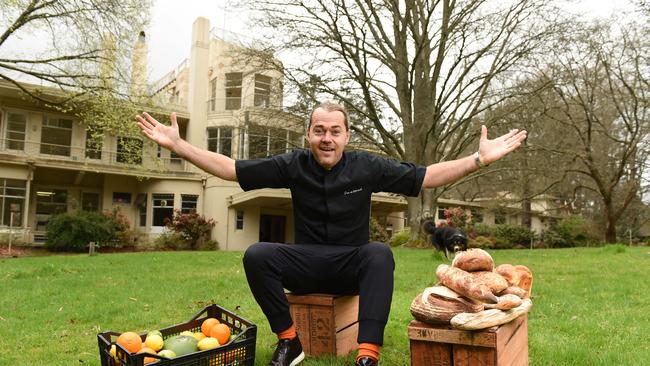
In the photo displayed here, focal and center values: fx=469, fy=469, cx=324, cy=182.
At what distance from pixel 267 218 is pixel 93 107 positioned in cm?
1252

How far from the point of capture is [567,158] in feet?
72.4

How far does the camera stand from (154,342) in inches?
104

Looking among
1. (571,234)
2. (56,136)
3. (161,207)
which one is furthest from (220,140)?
(571,234)

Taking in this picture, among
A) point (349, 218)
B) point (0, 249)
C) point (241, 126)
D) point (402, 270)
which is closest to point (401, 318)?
point (349, 218)

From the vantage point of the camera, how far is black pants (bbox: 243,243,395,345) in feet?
9.41

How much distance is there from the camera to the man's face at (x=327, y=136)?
3.32 m

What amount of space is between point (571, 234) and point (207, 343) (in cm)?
2828

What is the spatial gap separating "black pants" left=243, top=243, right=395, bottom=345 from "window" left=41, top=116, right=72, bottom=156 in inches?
935

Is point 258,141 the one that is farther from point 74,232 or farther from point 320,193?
point 320,193

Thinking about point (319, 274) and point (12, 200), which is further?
point (12, 200)

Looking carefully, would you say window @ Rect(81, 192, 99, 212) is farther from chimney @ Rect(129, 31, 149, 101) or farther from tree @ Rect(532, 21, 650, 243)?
tree @ Rect(532, 21, 650, 243)

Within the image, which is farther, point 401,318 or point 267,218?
point 267,218

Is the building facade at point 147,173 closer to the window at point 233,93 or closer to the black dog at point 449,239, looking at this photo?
the window at point 233,93

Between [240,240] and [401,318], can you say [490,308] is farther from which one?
[240,240]
